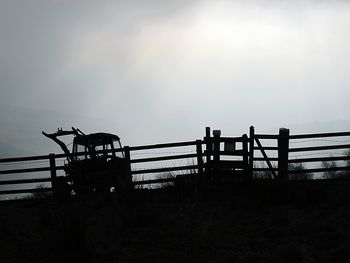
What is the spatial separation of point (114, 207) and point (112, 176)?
Result: 3601mm

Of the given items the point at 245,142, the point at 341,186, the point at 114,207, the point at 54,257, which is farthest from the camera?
the point at 245,142

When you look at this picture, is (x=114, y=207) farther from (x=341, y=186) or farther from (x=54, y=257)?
(x=341, y=186)

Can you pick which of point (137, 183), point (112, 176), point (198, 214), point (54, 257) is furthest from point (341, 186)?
point (54, 257)

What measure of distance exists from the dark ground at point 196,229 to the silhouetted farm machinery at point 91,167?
228 centimetres

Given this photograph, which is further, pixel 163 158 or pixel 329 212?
pixel 163 158

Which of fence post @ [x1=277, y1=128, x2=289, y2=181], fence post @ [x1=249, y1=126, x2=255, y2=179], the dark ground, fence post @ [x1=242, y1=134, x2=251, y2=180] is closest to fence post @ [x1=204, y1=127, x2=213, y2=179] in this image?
fence post @ [x1=242, y1=134, x2=251, y2=180]

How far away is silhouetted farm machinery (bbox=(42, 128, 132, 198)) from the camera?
1508 centimetres

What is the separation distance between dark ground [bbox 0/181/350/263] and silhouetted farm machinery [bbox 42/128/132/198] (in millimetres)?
2277

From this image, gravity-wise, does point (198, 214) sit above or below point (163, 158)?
below

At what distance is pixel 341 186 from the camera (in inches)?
496

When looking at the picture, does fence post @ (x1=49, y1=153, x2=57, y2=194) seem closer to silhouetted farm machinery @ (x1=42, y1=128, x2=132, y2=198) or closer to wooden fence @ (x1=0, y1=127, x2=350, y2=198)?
silhouetted farm machinery @ (x1=42, y1=128, x2=132, y2=198)

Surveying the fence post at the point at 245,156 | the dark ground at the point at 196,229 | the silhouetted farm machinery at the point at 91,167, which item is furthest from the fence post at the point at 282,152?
the silhouetted farm machinery at the point at 91,167

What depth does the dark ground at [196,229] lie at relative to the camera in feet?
24.2

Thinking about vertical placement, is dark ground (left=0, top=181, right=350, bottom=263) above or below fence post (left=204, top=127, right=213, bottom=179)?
below
